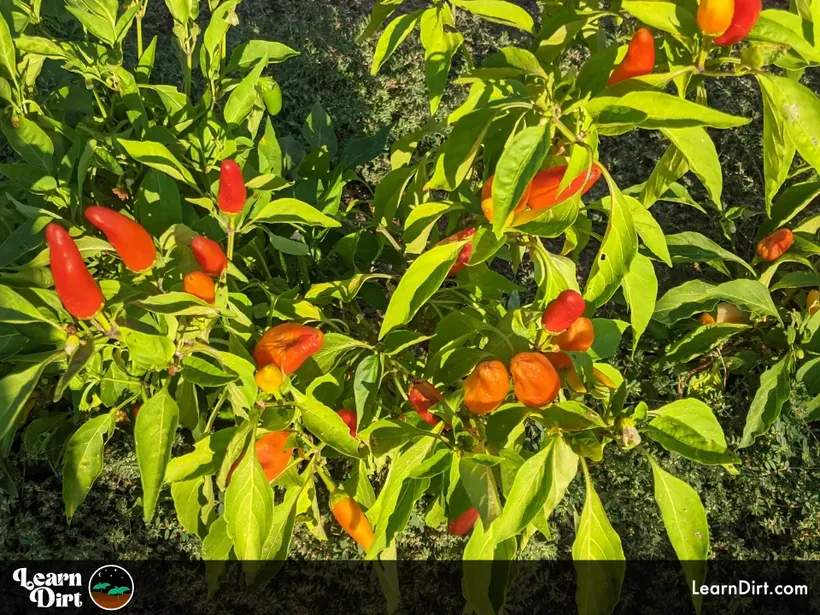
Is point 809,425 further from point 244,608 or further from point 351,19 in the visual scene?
point 351,19

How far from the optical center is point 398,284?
4.54 feet

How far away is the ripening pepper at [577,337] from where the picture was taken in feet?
4.02

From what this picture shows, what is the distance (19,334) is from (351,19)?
287cm

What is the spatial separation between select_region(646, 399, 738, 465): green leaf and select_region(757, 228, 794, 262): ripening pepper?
137 centimetres

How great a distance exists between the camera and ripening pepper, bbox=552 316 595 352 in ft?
4.02

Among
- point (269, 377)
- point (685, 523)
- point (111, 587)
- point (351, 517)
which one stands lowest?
point (111, 587)

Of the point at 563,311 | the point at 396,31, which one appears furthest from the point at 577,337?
the point at 396,31

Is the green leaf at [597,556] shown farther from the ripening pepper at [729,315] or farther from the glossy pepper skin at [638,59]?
the ripening pepper at [729,315]

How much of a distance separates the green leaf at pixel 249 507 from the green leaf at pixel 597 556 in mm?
614

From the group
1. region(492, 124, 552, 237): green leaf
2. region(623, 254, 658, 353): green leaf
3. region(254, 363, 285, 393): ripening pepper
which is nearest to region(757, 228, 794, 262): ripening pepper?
region(623, 254, 658, 353): green leaf

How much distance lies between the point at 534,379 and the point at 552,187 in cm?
33

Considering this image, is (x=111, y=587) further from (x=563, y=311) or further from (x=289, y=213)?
(x=563, y=311)

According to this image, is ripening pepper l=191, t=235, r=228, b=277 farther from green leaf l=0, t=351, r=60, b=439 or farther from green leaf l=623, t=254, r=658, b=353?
green leaf l=623, t=254, r=658, b=353

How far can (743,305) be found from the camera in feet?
6.77
